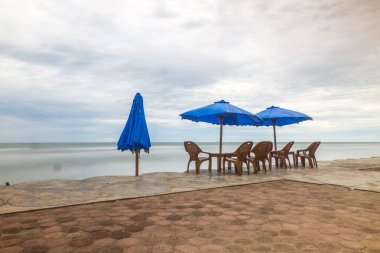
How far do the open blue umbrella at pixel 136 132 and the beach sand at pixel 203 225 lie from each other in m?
2.44

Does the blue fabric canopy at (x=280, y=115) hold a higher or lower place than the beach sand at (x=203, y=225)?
higher

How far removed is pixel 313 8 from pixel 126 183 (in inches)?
246

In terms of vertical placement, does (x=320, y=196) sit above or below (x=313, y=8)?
below

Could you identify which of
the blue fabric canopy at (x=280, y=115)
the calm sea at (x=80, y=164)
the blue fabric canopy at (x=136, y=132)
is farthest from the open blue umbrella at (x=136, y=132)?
the calm sea at (x=80, y=164)

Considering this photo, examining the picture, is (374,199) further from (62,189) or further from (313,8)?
(62,189)

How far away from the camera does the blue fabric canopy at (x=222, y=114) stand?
22.5ft

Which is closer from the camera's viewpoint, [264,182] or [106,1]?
[264,182]

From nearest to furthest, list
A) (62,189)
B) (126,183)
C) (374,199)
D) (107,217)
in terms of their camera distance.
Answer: (107,217), (374,199), (62,189), (126,183)

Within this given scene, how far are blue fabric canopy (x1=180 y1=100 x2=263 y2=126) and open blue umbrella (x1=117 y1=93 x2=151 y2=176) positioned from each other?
4.91ft

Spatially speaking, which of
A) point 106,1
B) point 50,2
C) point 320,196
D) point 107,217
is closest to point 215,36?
point 106,1

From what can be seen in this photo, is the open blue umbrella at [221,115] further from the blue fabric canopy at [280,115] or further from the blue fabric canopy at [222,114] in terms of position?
the blue fabric canopy at [280,115]

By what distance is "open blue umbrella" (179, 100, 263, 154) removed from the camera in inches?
271

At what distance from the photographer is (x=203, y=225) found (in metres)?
2.65

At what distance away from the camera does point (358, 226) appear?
8.68ft
